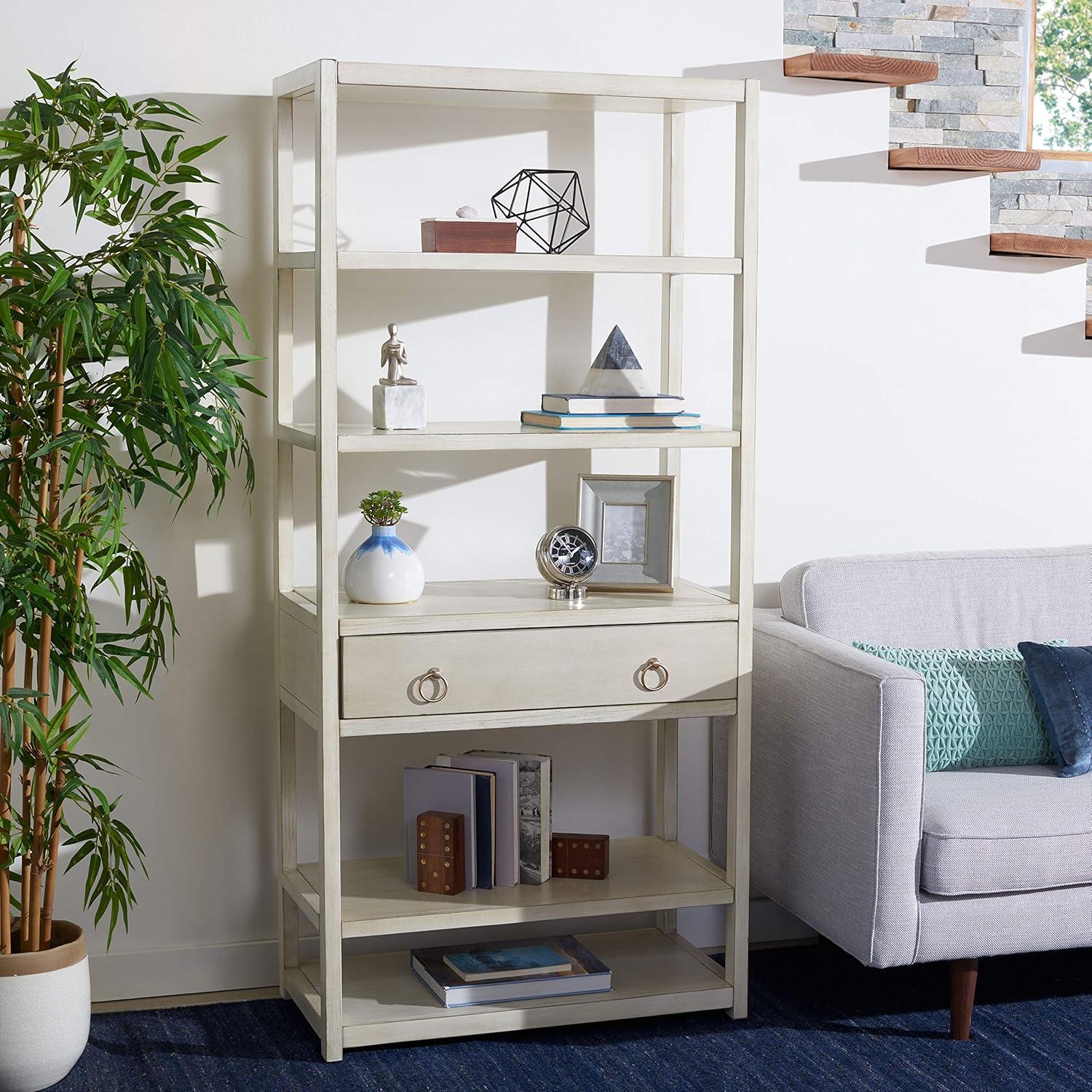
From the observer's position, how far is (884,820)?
2.56 m

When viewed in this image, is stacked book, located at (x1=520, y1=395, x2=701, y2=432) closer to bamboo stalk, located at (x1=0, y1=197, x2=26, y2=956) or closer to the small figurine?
the small figurine

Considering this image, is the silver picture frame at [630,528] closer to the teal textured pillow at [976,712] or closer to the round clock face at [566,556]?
the round clock face at [566,556]

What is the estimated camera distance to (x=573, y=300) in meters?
3.06

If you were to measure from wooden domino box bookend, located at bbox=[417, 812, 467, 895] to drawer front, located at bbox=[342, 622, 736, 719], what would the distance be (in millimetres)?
272

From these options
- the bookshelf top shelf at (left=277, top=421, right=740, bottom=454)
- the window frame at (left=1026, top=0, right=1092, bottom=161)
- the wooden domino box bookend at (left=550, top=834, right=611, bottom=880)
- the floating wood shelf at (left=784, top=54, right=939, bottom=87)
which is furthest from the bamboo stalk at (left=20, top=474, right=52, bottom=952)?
the window frame at (left=1026, top=0, right=1092, bottom=161)

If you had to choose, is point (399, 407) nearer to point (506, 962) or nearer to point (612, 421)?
point (612, 421)

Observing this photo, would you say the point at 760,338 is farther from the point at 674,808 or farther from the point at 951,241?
the point at 674,808

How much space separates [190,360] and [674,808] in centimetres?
146

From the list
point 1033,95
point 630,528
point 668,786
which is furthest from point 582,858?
point 1033,95

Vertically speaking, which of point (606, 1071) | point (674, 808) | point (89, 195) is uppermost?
point (89, 195)

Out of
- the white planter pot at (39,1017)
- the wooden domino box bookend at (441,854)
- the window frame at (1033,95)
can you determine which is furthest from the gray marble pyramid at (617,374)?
the window frame at (1033,95)

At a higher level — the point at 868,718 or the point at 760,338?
the point at 760,338

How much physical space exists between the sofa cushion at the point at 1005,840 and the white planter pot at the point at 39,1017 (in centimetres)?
147

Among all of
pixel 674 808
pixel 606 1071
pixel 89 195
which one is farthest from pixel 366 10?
pixel 606 1071
